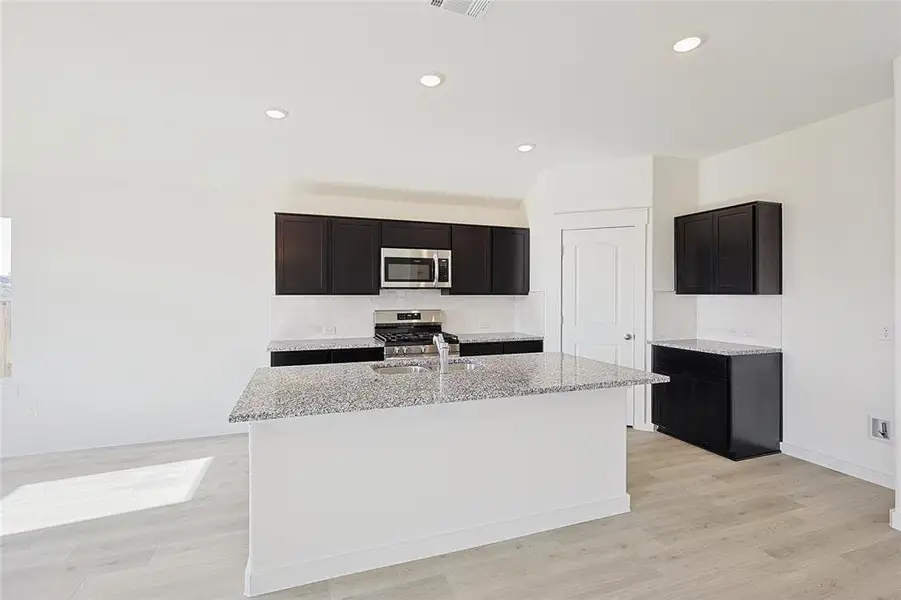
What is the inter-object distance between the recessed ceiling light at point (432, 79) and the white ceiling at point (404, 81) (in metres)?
0.05

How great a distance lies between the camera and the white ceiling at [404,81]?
224 centimetres

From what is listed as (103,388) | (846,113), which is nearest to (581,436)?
(846,113)

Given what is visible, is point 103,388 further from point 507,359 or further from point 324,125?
point 507,359

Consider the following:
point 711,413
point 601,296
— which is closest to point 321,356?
point 601,296

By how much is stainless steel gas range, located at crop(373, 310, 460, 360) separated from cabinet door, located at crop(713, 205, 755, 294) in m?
2.51

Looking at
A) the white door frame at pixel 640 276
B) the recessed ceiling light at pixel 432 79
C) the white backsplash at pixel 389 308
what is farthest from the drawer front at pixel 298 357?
the white door frame at pixel 640 276

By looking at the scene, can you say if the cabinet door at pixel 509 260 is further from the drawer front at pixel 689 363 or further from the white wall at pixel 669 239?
the drawer front at pixel 689 363

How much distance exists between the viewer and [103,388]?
13.7 ft

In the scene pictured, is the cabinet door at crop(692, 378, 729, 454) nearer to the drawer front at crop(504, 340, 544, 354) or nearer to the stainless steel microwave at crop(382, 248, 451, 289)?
the drawer front at crop(504, 340, 544, 354)

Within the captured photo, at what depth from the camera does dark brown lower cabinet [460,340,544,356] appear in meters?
4.83

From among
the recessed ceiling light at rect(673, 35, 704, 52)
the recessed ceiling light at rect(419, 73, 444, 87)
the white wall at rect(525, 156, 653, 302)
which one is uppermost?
the recessed ceiling light at rect(673, 35, 704, 52)

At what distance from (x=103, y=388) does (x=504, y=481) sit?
3.79 m

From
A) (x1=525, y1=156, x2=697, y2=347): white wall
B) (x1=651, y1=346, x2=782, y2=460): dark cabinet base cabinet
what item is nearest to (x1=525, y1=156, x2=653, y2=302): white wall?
(x1=525, y1=156, x2=697, y2=347): white wall

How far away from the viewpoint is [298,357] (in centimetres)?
425
